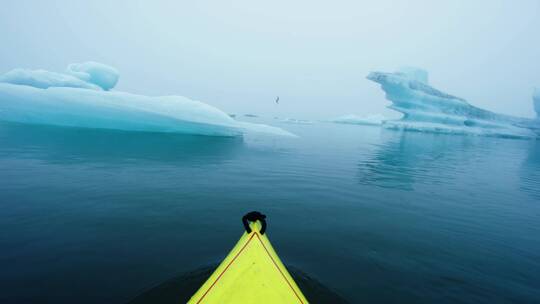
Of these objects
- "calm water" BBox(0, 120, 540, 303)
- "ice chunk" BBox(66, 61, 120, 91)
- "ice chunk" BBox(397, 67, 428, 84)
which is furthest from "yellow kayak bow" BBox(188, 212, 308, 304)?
"ice chunk" BBox(397, 67, 428, 84)

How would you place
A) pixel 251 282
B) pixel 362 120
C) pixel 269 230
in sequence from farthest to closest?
pixel 362 120 → pixel 269 230 → pixel 251 282

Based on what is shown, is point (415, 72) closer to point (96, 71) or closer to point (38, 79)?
point (96, 71)

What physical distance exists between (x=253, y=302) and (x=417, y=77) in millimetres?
67070

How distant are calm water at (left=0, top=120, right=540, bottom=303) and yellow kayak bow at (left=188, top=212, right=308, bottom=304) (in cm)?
148

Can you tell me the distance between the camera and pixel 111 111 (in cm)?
1775

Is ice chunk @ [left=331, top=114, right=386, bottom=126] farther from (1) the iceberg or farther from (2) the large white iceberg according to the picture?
(2) the large white iceberg

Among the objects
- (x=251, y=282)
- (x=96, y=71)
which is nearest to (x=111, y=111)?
(x=251, y=282)

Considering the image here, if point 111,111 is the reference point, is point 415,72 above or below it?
above

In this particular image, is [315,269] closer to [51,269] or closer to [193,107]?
[51,269]

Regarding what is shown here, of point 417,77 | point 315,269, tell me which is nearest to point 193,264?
point 315,269

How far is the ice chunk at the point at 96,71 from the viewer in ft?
109

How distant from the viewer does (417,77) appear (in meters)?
57.3

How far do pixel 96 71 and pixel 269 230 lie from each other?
3872cm

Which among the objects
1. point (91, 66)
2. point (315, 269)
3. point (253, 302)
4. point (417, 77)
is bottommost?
point (315, 269)
